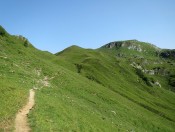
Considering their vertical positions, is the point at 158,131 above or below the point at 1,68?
below

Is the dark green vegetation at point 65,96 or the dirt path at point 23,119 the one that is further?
the dark green vegetation at point 65,96

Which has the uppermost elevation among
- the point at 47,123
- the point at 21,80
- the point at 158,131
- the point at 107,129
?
the point at 21,80

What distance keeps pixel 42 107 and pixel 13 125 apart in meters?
8.55

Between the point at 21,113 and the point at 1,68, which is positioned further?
the point at 1,68

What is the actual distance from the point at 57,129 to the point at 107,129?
51.8ft

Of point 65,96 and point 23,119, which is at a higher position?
point 65,96

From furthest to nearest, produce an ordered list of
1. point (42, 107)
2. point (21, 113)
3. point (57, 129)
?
point (42, 107)
point (21, 113)
point (57, 129)

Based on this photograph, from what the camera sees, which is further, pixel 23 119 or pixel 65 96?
pixel 65 96

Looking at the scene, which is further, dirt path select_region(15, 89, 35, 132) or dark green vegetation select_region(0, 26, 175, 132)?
dark green vegetation select_region(0, 26, 175, 132)

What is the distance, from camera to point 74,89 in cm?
6581

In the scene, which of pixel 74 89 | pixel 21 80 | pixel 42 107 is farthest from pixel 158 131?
pixel 42 107

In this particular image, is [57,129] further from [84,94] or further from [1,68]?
[84,94]

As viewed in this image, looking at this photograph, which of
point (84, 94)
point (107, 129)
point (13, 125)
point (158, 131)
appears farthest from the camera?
point (158, 131)

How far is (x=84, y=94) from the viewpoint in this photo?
66.4 m
